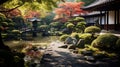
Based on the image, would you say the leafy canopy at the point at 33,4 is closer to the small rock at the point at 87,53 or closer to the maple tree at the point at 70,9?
the small rock at the point at 87,53

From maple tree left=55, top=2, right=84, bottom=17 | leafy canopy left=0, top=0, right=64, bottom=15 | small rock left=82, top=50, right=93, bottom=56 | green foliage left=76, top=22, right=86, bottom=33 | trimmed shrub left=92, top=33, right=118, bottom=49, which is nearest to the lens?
small rock left=82, top=50, right=93, bottom=56

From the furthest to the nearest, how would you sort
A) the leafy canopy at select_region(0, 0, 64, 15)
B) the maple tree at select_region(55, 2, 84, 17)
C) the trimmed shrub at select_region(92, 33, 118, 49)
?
the maple tree at select_region(55, 2, 84, 17) < the leafy canopy at select_region(0, 0, 64, 15) < the trimmed shrub at select_region(92, 33, 118, 49)

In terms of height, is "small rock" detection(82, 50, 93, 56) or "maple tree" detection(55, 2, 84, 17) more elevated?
"maple tree" detection(55, 2, 84, 17)

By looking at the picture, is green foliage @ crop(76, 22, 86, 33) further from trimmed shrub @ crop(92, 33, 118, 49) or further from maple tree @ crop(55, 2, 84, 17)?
trimmed shrub @ crop(92, 33, 118, 49)

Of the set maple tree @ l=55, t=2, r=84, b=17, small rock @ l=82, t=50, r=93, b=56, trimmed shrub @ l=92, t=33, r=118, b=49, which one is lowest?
small rock @ l=82, t=50, r=93, b=56

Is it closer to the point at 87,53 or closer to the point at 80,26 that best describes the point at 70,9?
the point at 80,26

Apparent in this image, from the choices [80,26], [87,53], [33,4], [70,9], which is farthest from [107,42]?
[70,9]

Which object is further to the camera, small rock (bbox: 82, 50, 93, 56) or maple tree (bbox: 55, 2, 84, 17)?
maple tree (bbox: 55, 2, 84, 17)

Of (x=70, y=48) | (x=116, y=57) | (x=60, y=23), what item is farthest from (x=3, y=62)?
(x=60, y=23)

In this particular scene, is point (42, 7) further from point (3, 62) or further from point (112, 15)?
point (3, 62)

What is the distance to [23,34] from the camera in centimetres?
4003

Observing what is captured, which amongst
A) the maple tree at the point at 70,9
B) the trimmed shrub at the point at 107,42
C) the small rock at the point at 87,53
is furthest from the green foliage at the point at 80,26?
the small rock at the point at 87,53

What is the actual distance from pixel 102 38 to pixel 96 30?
436 centimetres

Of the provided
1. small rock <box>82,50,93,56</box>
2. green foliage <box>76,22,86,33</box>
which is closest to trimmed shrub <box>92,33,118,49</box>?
small rock <box>82,50,93,56</box>
